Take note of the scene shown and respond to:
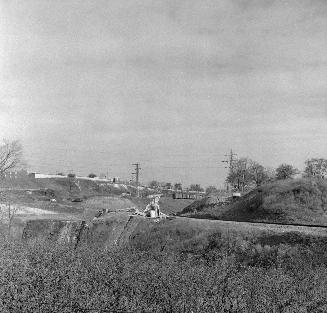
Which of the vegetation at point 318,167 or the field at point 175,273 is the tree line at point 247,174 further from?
the field at point 175,273

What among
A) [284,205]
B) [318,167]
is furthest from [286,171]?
[284,205]

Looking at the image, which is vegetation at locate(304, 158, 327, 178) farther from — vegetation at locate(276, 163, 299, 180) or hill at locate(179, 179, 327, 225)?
hill at locate(179, 179, 327, 225)

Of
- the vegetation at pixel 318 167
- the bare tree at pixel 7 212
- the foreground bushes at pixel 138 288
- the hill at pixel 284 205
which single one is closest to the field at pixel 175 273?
the foreground bushes at pixel 138 288

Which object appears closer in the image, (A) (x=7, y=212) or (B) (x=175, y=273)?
(B) (x=175, y=273)

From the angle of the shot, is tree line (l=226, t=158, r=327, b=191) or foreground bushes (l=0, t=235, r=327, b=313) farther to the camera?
tree line (l=226, t=158, r=327, b=191)

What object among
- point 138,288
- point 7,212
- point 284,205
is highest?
point 284,205

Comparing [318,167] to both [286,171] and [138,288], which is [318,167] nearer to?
[286,171]

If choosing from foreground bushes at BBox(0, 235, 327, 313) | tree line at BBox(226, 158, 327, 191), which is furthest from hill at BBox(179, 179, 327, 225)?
tree line at BBox(226, 158, 327, 191)

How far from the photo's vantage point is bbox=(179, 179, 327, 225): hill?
31.1m

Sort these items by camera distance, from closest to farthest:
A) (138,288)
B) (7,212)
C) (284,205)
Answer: (138,288) < (284,205) < (7,212)

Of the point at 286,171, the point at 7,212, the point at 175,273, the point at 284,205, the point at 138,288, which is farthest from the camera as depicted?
the point at 286,171

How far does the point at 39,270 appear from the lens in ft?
42.5

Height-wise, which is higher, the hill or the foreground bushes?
the hill

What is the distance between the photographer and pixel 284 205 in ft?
108
